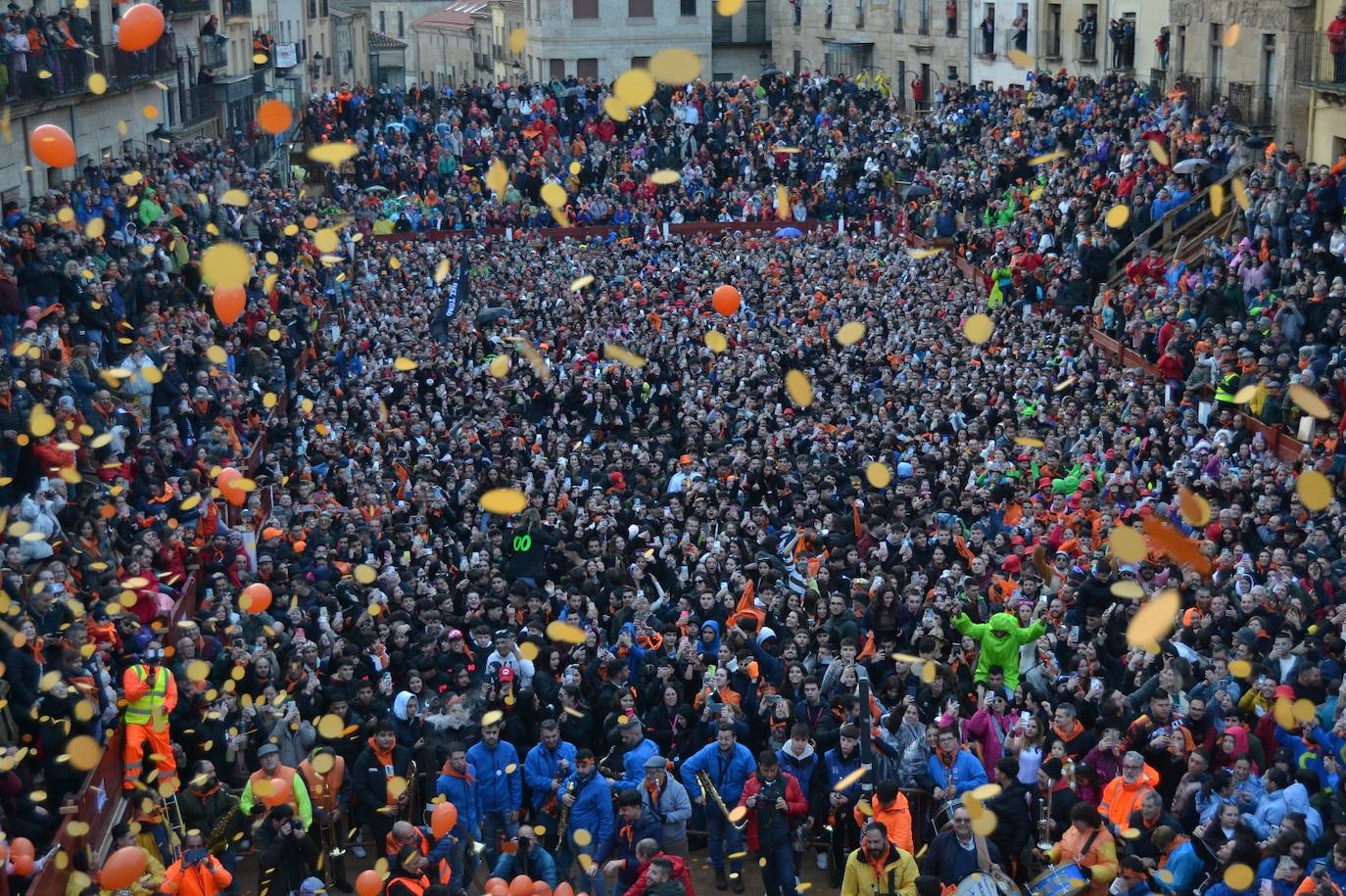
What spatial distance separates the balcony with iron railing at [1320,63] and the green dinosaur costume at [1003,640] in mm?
15290

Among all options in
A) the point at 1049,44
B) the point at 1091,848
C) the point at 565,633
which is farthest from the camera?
the point at 1049,44

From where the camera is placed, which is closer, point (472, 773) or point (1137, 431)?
point (472, 773)

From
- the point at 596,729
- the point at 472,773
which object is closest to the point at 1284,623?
the point at 596,729

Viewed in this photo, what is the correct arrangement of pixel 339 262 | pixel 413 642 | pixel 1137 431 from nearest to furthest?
pixel 413 642 → pixel 1137 431 → pixel 339 262

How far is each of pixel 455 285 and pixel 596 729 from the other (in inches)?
605

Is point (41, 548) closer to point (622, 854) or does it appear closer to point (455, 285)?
point (622, 854)

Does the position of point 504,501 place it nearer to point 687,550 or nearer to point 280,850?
point 687,550

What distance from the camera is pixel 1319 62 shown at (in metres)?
25.6

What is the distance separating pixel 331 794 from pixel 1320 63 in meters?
20.0

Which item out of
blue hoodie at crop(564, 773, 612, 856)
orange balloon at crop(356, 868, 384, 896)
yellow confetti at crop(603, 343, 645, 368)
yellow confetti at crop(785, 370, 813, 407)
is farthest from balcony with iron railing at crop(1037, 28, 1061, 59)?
orange balloon at crop(356, 868, 384, 896)

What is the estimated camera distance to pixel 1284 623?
37.3ft

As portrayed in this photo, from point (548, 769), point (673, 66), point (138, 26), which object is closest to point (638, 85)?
point (673, 66)

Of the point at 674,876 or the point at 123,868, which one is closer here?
the point at 674,876

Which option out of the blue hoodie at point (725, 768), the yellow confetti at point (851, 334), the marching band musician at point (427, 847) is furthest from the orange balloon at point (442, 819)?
the yellow confetti at point (851, 334)
